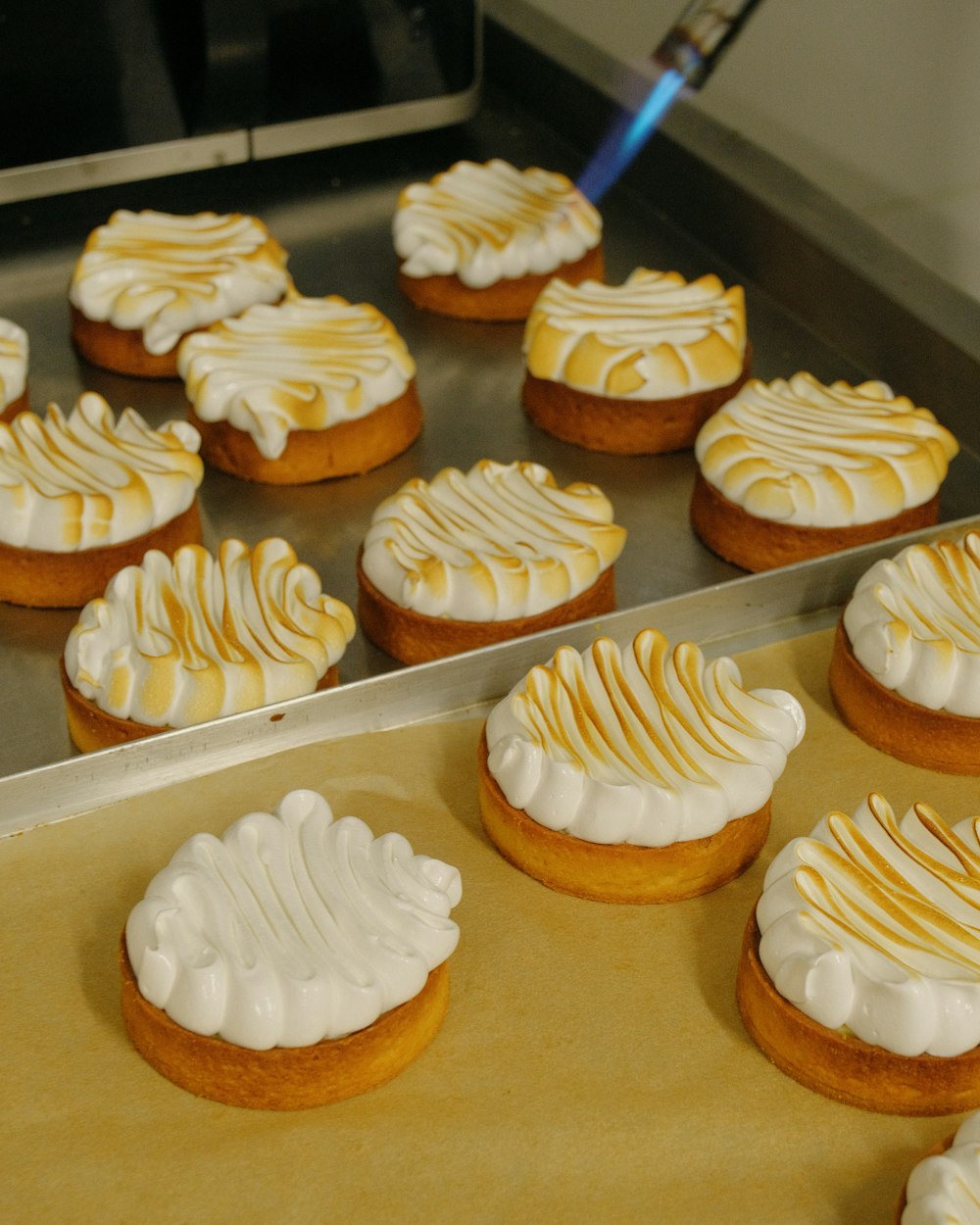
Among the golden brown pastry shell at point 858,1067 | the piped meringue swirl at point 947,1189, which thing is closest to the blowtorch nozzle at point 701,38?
the golden brown pastry shell at point 858,1067

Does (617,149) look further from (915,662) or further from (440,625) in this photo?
(915,662)

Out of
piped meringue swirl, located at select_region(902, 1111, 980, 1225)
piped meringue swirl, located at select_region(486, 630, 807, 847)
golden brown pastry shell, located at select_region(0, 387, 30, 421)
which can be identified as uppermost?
piped meringue swirl, located at select_region(902, 1111, 980, 1225)

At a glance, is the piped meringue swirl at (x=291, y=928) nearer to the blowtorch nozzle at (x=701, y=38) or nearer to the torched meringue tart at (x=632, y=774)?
the torched meringue tart at (x=632, y=774)

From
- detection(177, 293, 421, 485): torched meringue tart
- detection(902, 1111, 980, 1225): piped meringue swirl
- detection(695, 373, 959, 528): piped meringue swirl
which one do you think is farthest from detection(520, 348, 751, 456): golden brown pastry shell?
detection(902, 1111, 980, 1225): piped meringue swirl

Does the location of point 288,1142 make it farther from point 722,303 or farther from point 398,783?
point 722,303

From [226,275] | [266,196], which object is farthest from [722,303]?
[266,196]

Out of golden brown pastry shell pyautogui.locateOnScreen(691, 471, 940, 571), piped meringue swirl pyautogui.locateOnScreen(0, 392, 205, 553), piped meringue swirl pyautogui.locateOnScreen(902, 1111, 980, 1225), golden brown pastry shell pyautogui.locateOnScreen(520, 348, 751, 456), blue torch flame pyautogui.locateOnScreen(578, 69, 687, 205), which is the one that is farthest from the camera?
blue torch flame pyautogui.locateOnScreen(578, 69, 687, 205)

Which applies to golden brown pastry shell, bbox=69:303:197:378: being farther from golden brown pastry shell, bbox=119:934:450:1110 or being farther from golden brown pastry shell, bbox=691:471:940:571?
golden brown pastry shell, bbox=119:934:450:1110
